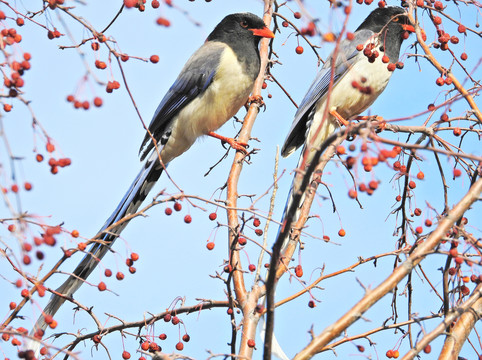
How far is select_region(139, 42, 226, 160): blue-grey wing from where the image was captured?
4941 millimetres

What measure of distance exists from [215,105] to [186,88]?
286mm

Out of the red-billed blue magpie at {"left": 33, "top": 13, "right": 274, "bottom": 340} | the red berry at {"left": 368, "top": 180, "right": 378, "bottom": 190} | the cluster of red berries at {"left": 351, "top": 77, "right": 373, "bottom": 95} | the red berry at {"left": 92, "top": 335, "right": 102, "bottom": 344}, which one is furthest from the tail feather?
the cluster of red berries at {"left": 351, "top": 77, "right": 373, "bottom": 95}

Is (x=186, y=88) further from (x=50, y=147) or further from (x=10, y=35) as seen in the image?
(x=50, y=147)

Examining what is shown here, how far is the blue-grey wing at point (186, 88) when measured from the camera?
494 centimetres

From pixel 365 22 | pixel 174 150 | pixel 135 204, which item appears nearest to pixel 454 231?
pixel 135 204

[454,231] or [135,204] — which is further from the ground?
[135,204]

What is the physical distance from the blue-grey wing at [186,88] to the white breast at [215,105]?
0.13ft

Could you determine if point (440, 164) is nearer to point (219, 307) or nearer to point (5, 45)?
point (219, 307)

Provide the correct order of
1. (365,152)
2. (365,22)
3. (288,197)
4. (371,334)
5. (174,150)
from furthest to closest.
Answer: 1. (365,22)
2. (174,150)
3. (288,197)
4. (371,334)
5. (365,152)

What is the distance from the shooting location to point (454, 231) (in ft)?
8.61

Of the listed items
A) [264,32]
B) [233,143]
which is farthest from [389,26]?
[233,143]

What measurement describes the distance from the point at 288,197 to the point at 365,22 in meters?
2.21

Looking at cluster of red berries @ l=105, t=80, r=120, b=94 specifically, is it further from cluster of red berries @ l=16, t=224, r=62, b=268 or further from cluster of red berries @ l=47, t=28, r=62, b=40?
cluster of red berries @ l=16, t=224, r=62, b=268

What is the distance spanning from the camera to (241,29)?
518 centimetres
